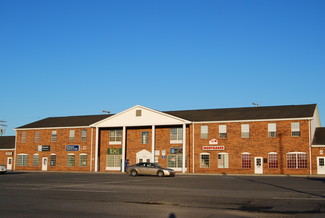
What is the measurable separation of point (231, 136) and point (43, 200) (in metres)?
33.1

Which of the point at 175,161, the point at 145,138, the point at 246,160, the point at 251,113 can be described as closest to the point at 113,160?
the point at 145,138

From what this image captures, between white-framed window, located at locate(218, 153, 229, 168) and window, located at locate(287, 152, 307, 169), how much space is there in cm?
678

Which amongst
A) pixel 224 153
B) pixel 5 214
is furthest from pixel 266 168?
pixel 5 214

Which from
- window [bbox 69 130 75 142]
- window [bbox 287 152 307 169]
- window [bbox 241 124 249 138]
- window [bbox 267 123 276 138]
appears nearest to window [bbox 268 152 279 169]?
window [bbox 287 152 307 169]

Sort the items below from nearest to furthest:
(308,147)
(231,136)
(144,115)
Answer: (308,147) < (231,136) < (144,115)

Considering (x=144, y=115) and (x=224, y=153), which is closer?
(x=224, y=153)

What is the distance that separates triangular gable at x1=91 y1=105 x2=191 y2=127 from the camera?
48.2 meters

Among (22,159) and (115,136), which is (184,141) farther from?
(22,159)

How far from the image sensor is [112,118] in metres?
51.1

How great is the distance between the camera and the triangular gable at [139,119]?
48.2 m

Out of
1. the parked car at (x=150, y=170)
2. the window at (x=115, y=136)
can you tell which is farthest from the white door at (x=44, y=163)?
the parked car at (x=150, y=170)

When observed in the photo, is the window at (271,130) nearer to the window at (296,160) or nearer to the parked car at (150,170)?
the window at (296,160)

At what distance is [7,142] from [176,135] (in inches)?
1138

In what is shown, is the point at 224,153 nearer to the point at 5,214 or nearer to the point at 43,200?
the point at 43,200
